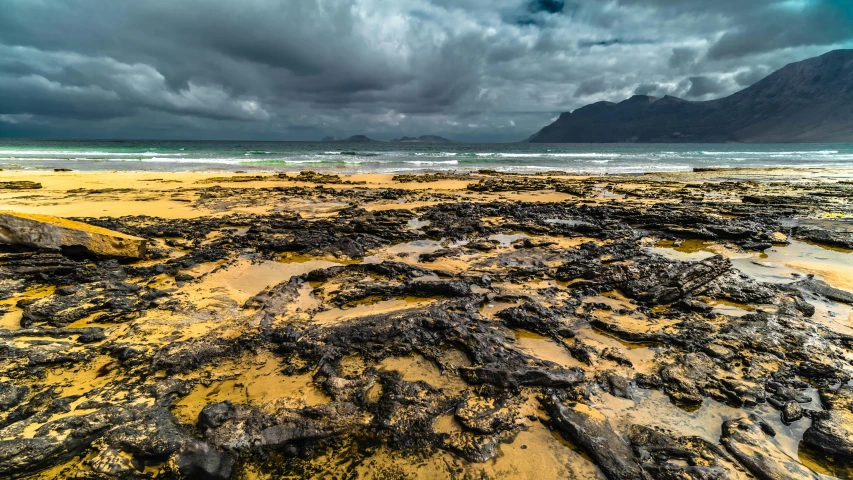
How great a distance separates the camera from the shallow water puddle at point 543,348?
154 inches

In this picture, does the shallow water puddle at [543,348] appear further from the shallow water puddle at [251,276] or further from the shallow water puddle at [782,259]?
the shallow water puddle at [782,259]

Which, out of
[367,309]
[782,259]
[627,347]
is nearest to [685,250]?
[782,259]

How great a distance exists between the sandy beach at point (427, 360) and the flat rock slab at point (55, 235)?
0.19 metres

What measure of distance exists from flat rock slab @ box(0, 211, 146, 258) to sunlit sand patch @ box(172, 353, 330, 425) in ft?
15.8

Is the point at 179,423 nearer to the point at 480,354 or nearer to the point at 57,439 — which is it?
the point at 57,439

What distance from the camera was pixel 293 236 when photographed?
8.75 meters

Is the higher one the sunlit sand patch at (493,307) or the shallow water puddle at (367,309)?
the shallow water puddle at (367,309)

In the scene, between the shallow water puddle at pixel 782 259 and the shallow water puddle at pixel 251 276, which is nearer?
the shallow water puddle at pixel 251 276

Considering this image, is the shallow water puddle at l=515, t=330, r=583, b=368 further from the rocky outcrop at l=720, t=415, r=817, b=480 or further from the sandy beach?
the rocky outcrop at l=720, t=415, r=817, b=480

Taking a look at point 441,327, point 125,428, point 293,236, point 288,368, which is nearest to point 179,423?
point 125,428

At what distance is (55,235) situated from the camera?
6.25 meters

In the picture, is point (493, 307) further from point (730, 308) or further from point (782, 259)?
point (782, 259)

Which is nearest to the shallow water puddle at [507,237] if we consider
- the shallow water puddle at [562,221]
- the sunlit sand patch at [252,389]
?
the shallow water puddle at [562,221]

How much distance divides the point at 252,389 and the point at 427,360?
1.80 meters
